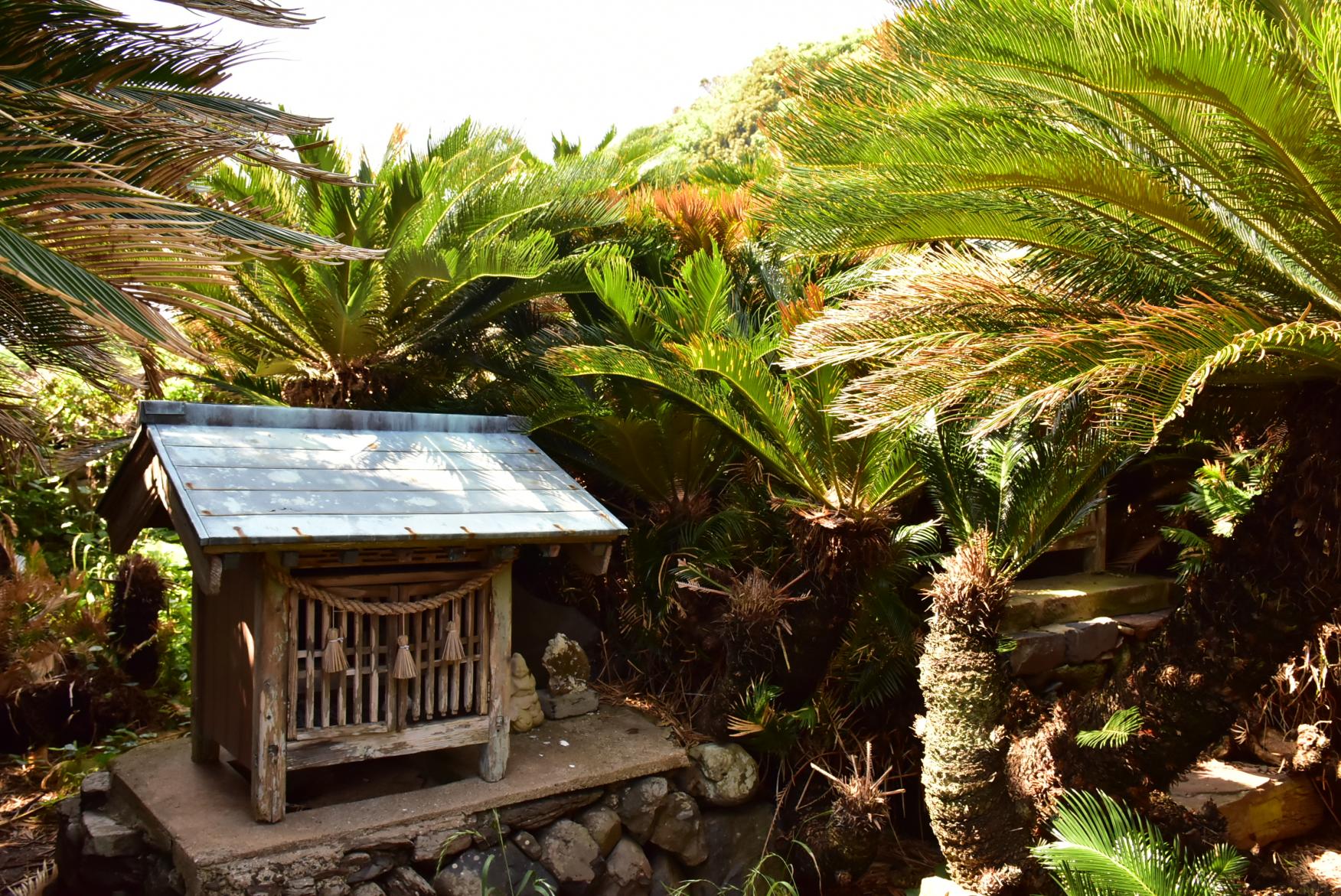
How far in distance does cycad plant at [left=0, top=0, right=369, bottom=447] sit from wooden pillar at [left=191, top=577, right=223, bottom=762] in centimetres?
129

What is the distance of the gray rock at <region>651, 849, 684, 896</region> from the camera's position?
5770 mm

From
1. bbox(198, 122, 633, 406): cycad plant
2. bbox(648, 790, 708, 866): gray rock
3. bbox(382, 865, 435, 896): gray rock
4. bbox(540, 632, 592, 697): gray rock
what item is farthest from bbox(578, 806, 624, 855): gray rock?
bbox(198, 122, 633, 406): cycad plant

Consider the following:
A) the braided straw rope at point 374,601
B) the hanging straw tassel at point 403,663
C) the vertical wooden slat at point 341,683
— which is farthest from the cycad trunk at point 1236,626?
the vertical wooden slat at point 341,683

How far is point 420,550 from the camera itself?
523 cm

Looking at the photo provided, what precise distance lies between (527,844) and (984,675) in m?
2.53

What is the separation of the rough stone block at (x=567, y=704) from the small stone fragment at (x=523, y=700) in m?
0.17

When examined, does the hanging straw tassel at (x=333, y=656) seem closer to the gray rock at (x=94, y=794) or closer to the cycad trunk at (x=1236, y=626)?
the gray rock at (x=94, y=794)

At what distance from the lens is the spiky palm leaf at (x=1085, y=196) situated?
3559 millimetres

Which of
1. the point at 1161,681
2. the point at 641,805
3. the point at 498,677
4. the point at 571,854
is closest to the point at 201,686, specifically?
the point at 498,677

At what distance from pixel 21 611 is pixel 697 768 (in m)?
4.97

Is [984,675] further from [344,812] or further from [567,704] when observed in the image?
[344,812]

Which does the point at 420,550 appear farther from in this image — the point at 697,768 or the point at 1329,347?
the point at 1329,347

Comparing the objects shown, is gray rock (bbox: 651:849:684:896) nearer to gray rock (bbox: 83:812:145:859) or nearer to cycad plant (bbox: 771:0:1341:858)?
cycad plant (bbox: 771:0:1341:858)

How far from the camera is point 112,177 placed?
432 centimetres
